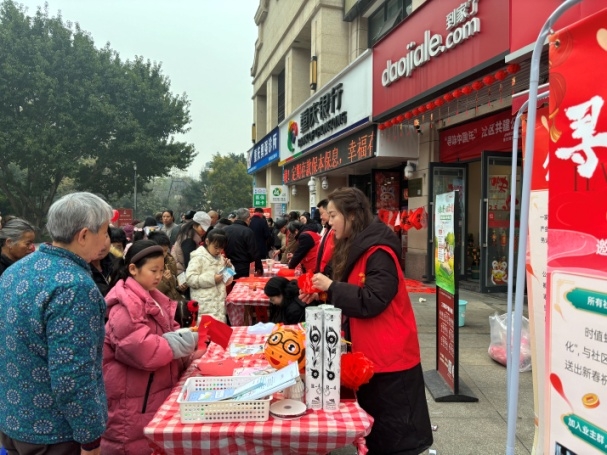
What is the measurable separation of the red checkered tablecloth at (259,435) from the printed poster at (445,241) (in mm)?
2242

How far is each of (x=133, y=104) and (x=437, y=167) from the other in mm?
23015

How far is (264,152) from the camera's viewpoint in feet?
71.9

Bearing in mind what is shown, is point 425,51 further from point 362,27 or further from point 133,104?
point 133,104

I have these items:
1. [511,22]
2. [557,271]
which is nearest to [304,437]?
[557,271]

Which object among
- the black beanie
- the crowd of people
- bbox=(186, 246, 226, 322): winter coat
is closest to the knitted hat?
bbox=(186, 246, 226, 322): winter coat

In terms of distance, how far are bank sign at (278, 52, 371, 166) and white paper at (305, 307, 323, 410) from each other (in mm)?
8626

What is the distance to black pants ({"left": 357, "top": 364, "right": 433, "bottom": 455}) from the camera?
7.70ft

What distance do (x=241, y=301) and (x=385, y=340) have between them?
9.05 feet

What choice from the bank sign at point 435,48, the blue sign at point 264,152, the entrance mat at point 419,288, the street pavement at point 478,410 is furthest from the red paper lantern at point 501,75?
the blue sign at point 264,152

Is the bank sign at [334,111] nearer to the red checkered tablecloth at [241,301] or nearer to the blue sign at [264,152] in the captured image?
the blue sign at [264,152]

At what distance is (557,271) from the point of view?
4.82 feet

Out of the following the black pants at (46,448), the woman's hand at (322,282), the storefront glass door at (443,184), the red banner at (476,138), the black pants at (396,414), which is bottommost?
the black pants at (396,414)

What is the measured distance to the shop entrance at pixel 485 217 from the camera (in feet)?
26.0

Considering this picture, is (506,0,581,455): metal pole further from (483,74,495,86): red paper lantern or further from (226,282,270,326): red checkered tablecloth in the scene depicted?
(483,74,495,86): red paper lantern
